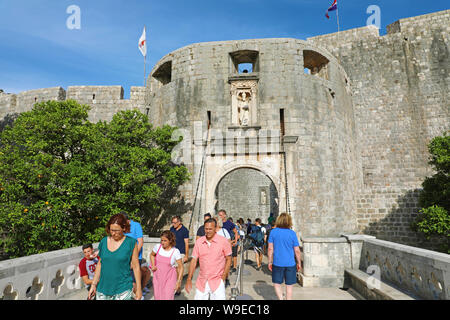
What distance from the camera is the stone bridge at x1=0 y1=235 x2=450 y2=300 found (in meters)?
3.94

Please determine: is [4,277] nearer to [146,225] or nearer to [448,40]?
[146,225]

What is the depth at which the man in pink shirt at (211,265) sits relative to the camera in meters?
3.28

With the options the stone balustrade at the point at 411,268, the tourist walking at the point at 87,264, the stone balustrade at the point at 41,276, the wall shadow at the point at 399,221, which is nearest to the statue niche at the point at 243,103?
the stone balustrade at the point at 411,268

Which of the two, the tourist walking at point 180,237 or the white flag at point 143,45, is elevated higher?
the white flag at point 143,45

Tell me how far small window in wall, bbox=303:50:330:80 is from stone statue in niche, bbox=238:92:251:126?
352 centimetres

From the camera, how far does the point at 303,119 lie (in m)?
11.4

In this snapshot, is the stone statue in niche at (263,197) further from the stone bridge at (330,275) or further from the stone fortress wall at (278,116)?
the stone bridge at (330,275)

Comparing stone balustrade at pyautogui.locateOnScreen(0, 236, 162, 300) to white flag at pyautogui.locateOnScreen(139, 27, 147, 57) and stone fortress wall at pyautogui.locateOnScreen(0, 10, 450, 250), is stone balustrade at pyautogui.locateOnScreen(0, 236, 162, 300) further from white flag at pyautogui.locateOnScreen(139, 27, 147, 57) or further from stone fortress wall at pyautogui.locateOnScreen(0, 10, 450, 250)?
white flag at pyautogui.locateOnScreen(139, 27, 147, 57)

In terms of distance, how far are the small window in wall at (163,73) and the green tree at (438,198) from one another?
40.7ft

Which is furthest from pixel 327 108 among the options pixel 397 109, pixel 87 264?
pixel 87 264

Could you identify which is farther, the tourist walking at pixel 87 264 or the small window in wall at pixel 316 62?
the small window in wall at pixel 316 62

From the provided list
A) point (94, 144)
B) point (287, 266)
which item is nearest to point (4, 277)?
point (287, 266)

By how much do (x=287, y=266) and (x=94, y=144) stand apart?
7663 millimetres
